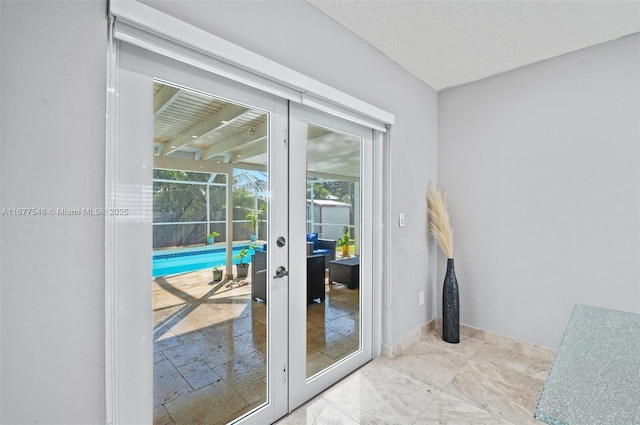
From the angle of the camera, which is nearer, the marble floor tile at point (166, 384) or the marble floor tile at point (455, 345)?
the marble floor tile at point (166, 384)

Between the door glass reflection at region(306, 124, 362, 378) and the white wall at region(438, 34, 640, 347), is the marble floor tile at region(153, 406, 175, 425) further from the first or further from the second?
the white wall at region(438, 34, 640, 347)

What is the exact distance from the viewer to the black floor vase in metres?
2.84

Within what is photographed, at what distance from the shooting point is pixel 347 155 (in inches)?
94.8

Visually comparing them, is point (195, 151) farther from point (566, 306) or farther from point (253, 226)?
point (566, 306)

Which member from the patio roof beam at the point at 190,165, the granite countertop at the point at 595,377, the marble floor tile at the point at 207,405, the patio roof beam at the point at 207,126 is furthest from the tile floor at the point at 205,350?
the granite countertop at the point at 595,377

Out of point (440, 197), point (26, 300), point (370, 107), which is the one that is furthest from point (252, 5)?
point (440, 197)

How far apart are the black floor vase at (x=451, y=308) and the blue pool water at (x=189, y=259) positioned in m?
2.09

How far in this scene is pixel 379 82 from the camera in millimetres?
2457

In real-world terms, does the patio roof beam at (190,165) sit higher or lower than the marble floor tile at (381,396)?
higher

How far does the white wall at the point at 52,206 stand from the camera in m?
0.99

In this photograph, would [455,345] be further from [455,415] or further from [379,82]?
[379,82]

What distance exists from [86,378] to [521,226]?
10.7 feet

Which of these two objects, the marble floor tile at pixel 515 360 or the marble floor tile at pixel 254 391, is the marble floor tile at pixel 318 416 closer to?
the marble floor tile at pixel 254 391

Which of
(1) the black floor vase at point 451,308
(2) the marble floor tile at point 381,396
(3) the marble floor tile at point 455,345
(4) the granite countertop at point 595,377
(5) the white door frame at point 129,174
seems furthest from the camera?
(1) the black floor vase at point 451,308
